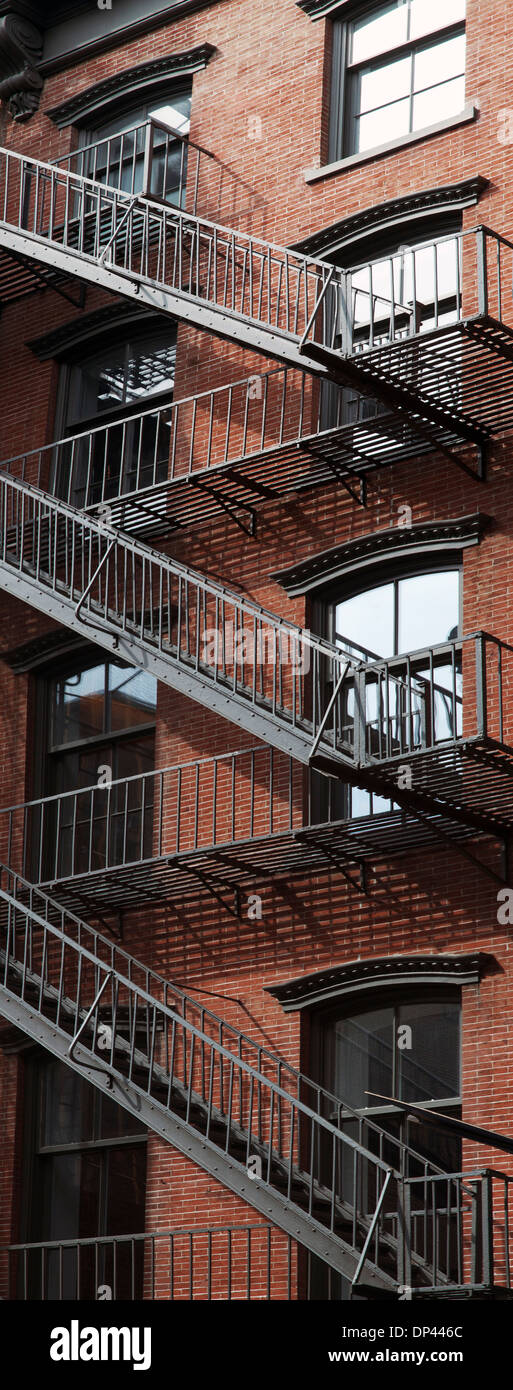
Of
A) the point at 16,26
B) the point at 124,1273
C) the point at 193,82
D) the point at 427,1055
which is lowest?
the point at 124,1273

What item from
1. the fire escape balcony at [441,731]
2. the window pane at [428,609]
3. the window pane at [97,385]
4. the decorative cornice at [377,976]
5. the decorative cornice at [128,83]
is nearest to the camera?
the fire escape balcony at [441,731]

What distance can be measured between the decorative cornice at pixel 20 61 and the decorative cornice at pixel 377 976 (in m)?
11.5

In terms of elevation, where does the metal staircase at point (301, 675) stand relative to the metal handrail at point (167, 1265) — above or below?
above

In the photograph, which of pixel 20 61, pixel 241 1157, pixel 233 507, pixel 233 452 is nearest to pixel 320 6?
pixel 20 61

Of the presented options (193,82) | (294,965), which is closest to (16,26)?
(193,82)

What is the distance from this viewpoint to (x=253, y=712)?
14797 millimetres

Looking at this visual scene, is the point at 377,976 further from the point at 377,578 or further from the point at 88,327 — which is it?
the point at 88,327

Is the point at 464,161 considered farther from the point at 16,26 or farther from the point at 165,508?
the point at 16,26

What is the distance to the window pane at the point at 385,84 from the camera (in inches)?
713


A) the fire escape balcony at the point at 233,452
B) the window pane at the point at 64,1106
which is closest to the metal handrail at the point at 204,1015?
the window pane at the point at 64,1106

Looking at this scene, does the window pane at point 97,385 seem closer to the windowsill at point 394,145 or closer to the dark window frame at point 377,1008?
the windowsill at point 394,145

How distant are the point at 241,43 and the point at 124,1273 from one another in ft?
41.6

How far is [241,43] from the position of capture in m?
19.2

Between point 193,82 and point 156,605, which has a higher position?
point 193,82
